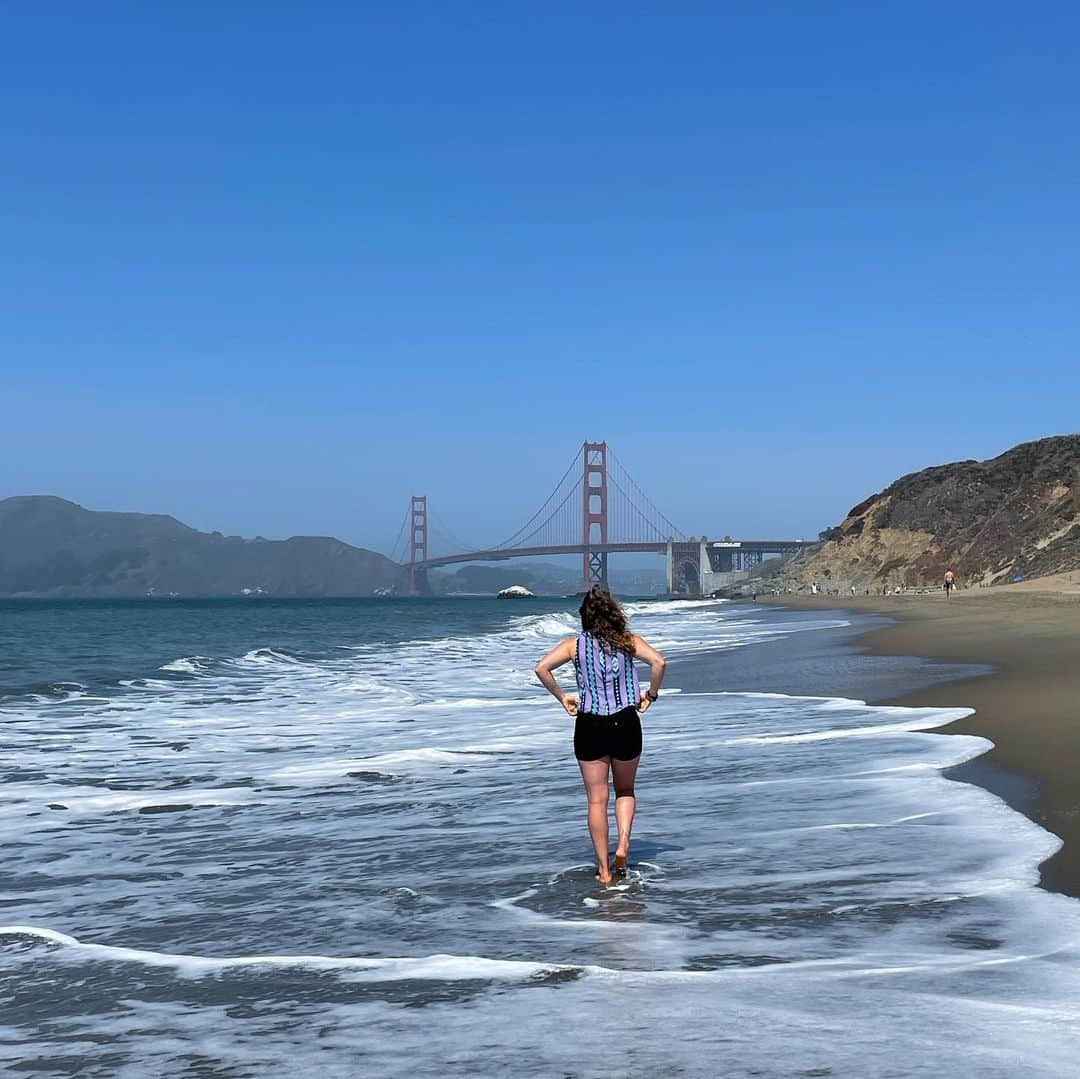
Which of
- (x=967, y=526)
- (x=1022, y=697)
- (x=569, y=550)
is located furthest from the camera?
(x=569, y=550)

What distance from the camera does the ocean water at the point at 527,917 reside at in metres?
3.67

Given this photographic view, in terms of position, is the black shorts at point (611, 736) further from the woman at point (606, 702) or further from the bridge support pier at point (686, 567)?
the bridge support pier at point (686, 567)

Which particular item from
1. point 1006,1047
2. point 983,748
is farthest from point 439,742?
point 1006,1047

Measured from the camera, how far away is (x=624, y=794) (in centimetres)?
606

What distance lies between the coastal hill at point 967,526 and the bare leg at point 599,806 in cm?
5642

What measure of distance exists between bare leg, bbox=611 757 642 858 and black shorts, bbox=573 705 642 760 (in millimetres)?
53

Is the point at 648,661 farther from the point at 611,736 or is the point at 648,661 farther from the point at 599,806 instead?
the point at 599,806

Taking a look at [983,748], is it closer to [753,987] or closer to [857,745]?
[857,745]

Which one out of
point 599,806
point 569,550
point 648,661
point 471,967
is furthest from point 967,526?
point 471,967

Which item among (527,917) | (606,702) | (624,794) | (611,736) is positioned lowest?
(527,917)

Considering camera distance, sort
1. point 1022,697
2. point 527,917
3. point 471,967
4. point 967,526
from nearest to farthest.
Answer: point 471,967 < point 527,917 < point 1022,697 < point 967,526

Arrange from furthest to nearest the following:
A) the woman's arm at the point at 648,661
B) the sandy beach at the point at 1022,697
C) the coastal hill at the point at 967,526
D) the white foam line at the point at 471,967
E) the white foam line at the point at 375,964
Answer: the coastal hill at the point at 967,526 → the sandy beach at the point at 1022,697 → the woman's arm at the point at 648,661 → the white foam line at the point at 375,964 → the white foam line at the point at 471,967

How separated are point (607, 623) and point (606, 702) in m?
0.38

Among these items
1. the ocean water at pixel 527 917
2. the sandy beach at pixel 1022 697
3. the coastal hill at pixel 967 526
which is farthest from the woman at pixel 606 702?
the coastal hill at pixel 967 526
